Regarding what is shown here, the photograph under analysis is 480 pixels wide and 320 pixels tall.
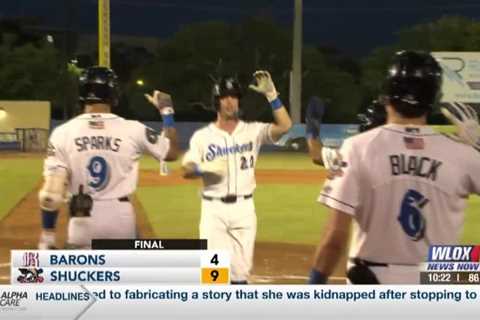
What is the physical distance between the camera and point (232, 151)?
465 centimetres

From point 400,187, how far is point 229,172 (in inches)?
94.5

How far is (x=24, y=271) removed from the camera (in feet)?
11.7

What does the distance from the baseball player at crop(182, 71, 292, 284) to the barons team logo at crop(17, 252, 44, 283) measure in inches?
46.9

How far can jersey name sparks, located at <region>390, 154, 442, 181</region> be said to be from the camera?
2.28 meters

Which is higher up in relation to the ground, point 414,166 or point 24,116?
point 414,166

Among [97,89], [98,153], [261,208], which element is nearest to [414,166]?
[98,153]

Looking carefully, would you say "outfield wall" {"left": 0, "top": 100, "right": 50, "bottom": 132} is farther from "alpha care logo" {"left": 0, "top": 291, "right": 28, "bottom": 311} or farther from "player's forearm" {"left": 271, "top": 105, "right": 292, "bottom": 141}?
"alpha care logo" {"left": 0, "top": 291, "right": 28, "bottom": 311}

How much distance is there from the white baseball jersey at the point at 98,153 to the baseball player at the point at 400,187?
149 cm

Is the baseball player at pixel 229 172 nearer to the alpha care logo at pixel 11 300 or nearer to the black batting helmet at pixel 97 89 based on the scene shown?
the black batting helmet at pixel 97 89

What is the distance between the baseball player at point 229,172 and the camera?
458 centimetres

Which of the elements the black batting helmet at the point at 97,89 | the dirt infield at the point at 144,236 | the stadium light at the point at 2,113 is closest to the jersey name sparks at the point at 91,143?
the black batting helmet at the point at 97,89

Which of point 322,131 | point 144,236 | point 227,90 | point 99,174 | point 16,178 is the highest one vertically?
point 227,90

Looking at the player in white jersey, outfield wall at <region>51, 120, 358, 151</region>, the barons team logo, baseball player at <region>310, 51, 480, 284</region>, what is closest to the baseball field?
outfield wall at <region>51, 120, 358, 151</region>

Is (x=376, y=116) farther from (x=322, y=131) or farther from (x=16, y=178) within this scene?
(x=322, y=131)
